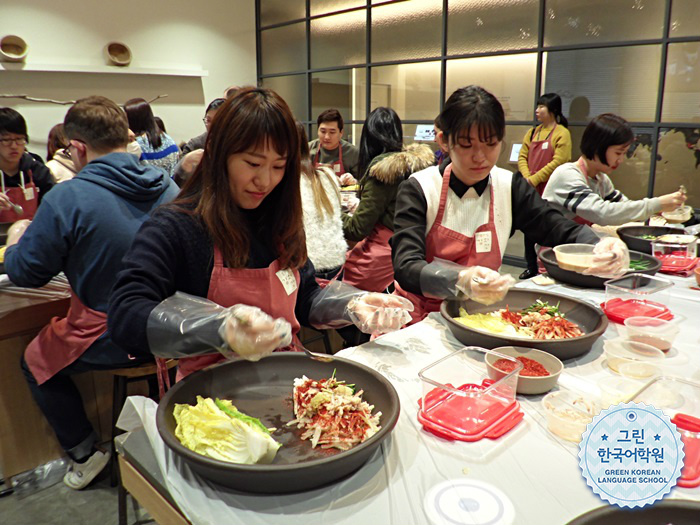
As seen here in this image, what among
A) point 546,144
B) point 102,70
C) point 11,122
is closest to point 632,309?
point 11,122

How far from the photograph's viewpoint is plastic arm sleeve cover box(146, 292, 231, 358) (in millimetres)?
1142

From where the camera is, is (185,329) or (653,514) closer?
(653,514)

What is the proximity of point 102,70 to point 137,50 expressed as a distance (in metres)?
0.68

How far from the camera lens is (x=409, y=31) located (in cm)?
650

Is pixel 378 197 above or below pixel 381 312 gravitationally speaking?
above

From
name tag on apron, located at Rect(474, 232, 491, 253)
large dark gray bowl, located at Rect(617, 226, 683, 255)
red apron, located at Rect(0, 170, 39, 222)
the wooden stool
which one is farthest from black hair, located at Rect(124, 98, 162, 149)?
large dark gray bowl, located at Rect(617, 226, 683, 255)

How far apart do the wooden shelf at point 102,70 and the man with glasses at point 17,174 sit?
394cm

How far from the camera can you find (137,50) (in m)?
7.60

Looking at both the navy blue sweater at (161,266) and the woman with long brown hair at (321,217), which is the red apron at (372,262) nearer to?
the woman with long brown hair at (321,217)

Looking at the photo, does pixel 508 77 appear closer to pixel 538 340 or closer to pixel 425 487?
pixel 538 340

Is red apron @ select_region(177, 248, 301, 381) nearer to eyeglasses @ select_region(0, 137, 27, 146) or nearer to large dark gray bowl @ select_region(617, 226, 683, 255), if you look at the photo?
large dark gray bowl @ select_region(617, 226, 683, 255)

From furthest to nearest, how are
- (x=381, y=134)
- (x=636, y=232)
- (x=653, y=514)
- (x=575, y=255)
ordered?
(x=381, y=134), (x=636, y=232), (x=575, y=255), (x=653, y=514)

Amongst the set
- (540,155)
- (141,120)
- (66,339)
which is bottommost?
(66,339)

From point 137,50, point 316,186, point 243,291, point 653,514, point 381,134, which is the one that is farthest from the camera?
point 137,50
